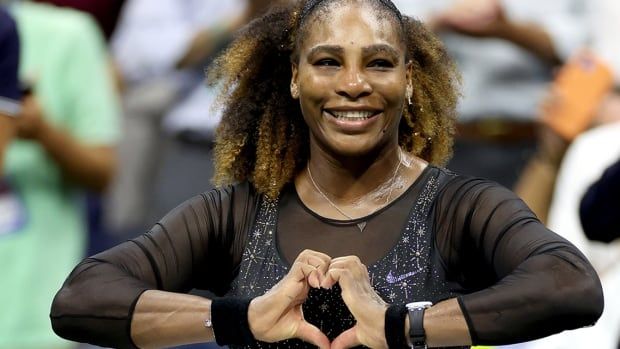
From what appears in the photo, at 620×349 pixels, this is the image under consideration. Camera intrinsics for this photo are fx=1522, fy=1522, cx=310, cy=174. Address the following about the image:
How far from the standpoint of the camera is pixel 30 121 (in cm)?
479

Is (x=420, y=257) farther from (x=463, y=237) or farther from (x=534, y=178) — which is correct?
(x=534, y=178)

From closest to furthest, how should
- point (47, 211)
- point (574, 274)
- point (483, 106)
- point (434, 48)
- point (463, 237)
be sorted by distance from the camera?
point (574, 274), point (463, 237), point (434, 48), point (47, 211), point (483, 106)

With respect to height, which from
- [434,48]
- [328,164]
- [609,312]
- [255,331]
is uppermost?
[434,48]

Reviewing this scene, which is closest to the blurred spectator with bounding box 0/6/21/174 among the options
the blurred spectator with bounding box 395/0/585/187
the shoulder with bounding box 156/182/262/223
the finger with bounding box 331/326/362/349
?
the shoulder with bounding box 156/182/262/223

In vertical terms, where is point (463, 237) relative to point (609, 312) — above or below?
above


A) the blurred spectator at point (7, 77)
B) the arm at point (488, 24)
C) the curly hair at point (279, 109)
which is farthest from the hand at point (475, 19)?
the curly hair at point (279, 109)

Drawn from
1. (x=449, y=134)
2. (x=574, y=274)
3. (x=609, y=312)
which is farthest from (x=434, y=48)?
(x=609, y=312)

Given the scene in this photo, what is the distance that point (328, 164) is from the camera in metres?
3.50

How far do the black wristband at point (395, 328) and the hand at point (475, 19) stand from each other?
2540mm

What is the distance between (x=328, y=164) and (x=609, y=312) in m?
1.56

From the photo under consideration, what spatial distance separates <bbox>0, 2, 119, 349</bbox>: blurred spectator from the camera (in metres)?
4.88

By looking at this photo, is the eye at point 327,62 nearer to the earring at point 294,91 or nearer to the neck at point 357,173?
the earring at point 294,91

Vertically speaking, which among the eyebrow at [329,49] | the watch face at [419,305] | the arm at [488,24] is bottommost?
the watch face at [419,305]

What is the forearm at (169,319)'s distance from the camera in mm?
3244
